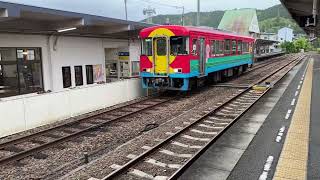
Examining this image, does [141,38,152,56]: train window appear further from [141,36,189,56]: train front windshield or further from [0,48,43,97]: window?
[0,48,43,97]: window

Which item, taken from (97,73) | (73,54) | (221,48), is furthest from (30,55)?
(221,48)

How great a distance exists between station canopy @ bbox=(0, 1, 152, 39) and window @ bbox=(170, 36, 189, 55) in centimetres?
282

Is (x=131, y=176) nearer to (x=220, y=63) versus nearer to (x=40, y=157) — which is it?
(x=40, y=157)

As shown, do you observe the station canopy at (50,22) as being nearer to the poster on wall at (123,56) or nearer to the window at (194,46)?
the poster on wall at (123,56)

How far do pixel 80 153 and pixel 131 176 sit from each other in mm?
2357

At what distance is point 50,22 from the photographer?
14906 mm

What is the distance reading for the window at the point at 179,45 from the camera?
16.3 meters

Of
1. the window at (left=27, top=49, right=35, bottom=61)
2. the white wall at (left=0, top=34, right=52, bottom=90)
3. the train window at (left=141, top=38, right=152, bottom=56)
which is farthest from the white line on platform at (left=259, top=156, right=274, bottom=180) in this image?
the window at (left=27, top=49, right=35, bottom=61)

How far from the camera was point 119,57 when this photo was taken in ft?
68.9

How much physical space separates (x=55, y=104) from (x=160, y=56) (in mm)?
6280

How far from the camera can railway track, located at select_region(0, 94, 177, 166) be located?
8703mm

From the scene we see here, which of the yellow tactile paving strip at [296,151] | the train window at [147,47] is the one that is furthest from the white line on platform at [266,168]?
the train window at [147,47]

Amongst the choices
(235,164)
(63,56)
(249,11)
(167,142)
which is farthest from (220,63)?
(249,11)

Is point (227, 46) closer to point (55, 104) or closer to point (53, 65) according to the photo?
point (53, 65)
